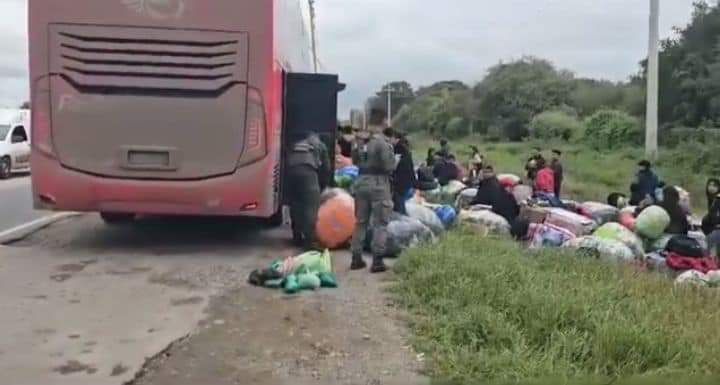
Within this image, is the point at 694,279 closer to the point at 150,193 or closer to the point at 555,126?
the point at 150,193

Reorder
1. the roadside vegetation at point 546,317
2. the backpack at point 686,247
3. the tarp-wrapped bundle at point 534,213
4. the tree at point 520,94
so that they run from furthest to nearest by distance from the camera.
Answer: the tree at point 520,94 → the tarp-wrapped bundle at point 534,213 → the backpack at point 686,247 → the roadside vegetation at point 546,317

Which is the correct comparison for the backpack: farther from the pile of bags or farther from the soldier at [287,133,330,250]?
the pile of bags

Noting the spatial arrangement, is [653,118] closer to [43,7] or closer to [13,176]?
[13,176]

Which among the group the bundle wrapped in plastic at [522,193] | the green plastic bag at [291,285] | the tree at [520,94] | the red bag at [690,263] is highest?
the tree at [520,94]

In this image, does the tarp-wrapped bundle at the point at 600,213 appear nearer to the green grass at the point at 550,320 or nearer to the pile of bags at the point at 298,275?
the green grass at the point at 550,320

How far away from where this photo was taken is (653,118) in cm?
3145

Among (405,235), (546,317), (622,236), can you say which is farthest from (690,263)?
(546,317)

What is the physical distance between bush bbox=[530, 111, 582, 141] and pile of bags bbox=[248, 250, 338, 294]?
160ft

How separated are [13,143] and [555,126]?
127ft

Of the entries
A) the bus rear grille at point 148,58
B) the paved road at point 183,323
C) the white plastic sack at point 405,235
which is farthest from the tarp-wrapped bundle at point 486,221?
the bus rear grille at point 148,58

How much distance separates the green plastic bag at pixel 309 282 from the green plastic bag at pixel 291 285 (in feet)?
0.13

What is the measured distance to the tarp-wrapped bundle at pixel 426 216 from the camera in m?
11.3

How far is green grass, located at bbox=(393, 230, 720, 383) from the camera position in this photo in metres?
5.46

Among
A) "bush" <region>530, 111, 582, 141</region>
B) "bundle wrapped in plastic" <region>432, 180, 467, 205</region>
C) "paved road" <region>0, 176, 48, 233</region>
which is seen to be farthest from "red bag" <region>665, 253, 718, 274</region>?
"bush" <region>530, 111, 582, 141</region>
